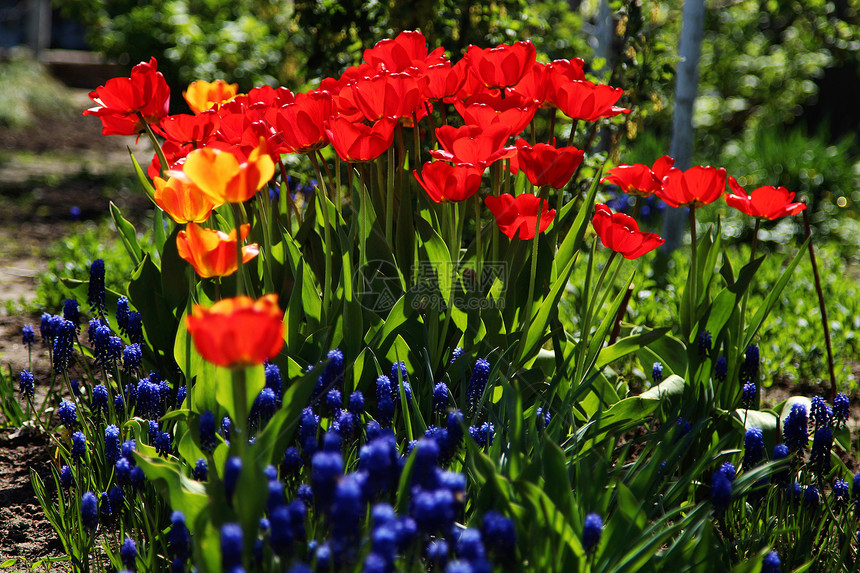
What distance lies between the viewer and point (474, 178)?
1654 millimetres

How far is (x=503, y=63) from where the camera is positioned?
194cm

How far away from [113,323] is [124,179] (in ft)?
16.6

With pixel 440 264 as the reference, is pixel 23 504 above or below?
below

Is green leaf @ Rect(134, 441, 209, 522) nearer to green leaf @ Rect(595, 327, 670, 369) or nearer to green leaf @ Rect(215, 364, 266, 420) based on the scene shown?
green leaf @ Rect(215, 364, 266, 420)

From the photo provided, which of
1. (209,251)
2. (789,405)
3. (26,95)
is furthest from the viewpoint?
(26,95)

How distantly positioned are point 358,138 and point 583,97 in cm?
59

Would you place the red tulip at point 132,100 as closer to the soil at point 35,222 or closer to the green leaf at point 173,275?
the green leaf at point 173,275

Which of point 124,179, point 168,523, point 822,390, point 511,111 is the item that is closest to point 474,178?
point 511,111

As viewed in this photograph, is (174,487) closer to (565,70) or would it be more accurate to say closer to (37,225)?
(565,70)

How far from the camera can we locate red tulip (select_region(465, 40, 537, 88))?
1.93 meters

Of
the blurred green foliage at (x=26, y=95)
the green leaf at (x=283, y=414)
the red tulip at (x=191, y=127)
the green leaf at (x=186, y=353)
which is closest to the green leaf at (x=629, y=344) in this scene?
the green leaf at (x=283, y=414)

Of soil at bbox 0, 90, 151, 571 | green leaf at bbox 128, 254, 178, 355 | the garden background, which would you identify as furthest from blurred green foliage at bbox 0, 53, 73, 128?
green leaf at bbox 128, 254, 178, 355

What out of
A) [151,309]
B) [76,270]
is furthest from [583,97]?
[76,270]

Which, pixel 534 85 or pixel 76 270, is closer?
pixel 534 85
